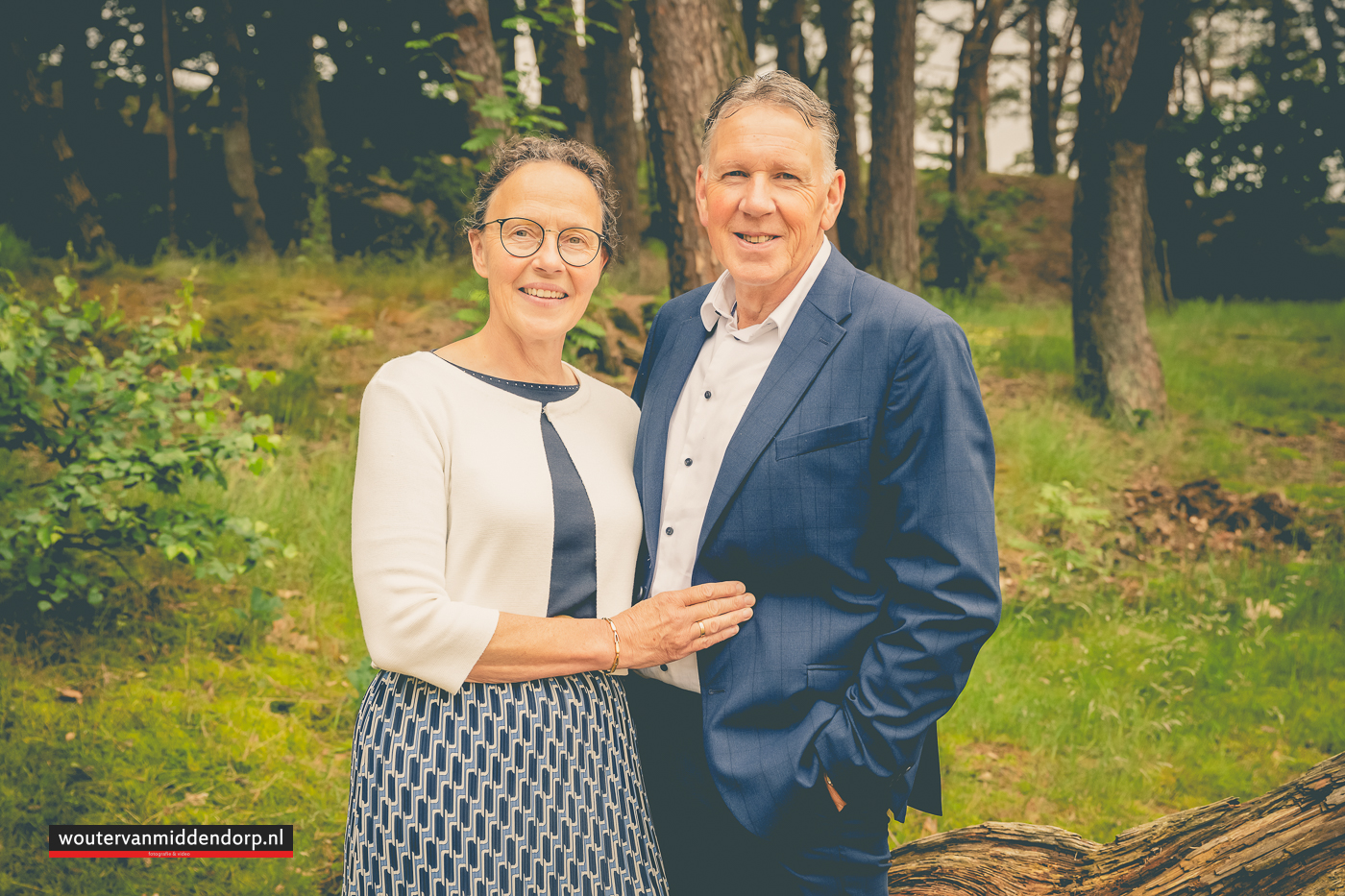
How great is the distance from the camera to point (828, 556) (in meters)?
1.98

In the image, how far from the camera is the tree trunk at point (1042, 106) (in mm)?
22422

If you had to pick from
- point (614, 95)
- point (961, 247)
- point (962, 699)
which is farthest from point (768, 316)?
point (961, 247)

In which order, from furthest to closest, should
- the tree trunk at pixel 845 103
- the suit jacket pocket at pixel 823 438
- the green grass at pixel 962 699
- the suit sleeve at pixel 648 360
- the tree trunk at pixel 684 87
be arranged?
the tree trunk at pixel 845 103 → the tree trunk at pixel 684 87 → the green grass at pixel 962 699 → the suit sleeve at pixel 648 360 → the suit jacket pocket at pixel 823 438

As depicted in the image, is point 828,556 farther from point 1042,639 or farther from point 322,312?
point 322,312

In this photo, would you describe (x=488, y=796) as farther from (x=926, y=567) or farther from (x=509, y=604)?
(x=926, y=567)

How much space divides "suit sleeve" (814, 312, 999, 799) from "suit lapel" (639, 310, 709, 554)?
620mm

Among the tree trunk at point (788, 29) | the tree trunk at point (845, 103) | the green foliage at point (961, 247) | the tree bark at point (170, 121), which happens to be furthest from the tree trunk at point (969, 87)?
the tree bark at point (170, 121)

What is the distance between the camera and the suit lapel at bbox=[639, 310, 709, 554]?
2.23m

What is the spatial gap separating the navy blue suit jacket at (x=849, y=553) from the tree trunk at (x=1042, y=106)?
75.8 ft

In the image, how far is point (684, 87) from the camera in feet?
14.5

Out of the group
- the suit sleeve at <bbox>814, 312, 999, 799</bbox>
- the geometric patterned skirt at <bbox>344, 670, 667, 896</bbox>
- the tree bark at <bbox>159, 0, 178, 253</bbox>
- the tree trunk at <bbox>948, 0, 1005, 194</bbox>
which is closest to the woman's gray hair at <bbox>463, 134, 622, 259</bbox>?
the suit sleeve at <bbox>814, 312, 999, 799</bbox>

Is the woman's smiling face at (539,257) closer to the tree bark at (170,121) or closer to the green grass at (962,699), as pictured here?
the green grass at (962,699)

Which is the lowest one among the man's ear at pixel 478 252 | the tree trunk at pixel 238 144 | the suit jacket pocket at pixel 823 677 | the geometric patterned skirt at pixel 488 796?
the geometric patterned skirt at pixel 488 796

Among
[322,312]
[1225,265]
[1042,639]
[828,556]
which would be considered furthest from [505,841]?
[1225,265]
